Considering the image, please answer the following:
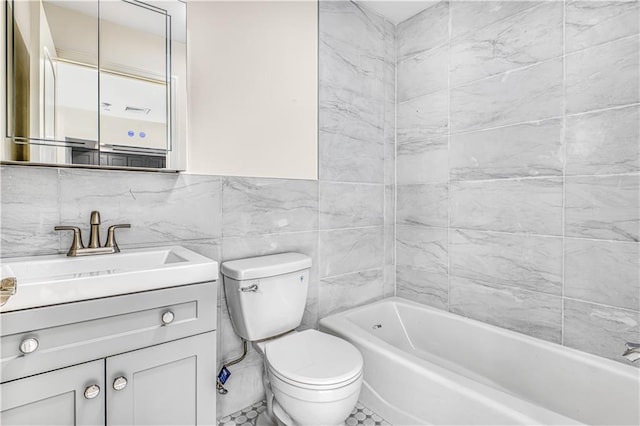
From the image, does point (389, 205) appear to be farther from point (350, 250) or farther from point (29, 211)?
point (29, 211)

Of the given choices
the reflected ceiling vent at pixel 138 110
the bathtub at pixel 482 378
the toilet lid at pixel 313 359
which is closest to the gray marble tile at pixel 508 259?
the bathtub at pixel 482 378

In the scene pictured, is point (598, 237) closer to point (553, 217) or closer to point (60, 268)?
point (553, 217)

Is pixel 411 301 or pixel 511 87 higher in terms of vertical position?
pixel 511 87

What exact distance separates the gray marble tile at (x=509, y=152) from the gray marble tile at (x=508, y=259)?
35cm

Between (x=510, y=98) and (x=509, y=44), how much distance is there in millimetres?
304

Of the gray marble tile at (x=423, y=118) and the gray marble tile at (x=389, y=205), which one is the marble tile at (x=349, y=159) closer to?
the gray marble tile at (x=389, y=205)

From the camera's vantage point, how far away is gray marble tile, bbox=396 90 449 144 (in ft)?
7.29

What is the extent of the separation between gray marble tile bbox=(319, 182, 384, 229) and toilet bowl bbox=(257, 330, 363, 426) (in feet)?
2.63

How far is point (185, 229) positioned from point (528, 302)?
181 cm

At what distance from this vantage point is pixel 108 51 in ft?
4.47

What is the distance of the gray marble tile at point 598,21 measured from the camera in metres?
1.52

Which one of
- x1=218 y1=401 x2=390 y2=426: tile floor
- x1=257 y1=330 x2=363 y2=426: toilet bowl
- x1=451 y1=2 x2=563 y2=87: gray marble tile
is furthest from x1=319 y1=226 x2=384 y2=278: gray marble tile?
x1=451 y1=2 x2=563 y2=87: gray marble tile

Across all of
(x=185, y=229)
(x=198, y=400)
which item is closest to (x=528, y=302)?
(x=198, y=400)

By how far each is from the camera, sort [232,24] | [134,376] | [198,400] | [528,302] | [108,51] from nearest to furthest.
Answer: [134,376] → [198,400] → [108,51] → [232,24] → [528,302]
